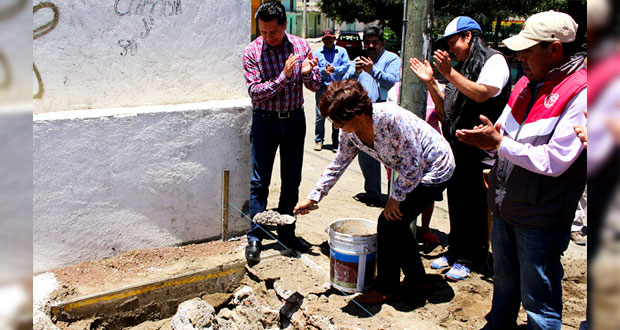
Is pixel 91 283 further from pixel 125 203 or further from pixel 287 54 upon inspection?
pixel 287 54

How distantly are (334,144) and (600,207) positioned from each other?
8.38m

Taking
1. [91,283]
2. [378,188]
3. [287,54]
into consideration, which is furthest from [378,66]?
[91,283]

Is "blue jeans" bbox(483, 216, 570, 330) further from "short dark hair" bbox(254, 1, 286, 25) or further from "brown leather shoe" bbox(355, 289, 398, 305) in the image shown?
"short dark hair" bbox(254, 1, 286, 25)

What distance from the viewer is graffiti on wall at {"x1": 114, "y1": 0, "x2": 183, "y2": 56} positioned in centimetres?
418

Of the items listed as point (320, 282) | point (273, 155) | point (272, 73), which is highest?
point (272, 73)

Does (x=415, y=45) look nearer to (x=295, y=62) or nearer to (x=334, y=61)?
(x=295, y=62)

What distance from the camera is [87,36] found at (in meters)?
4.10

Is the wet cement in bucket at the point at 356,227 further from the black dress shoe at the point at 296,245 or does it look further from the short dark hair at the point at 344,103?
the short dark hair at the point at 344,103

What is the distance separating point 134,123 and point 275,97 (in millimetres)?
1166

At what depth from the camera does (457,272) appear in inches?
167

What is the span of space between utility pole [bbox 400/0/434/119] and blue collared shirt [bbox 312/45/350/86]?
3.23 meters

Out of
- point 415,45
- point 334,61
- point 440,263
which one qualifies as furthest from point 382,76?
point 440,263

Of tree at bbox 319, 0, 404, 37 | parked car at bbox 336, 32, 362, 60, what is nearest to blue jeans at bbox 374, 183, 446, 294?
tree at bbox 319, 0, 404, 37

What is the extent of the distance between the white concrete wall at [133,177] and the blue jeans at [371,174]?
1809 millimetres
